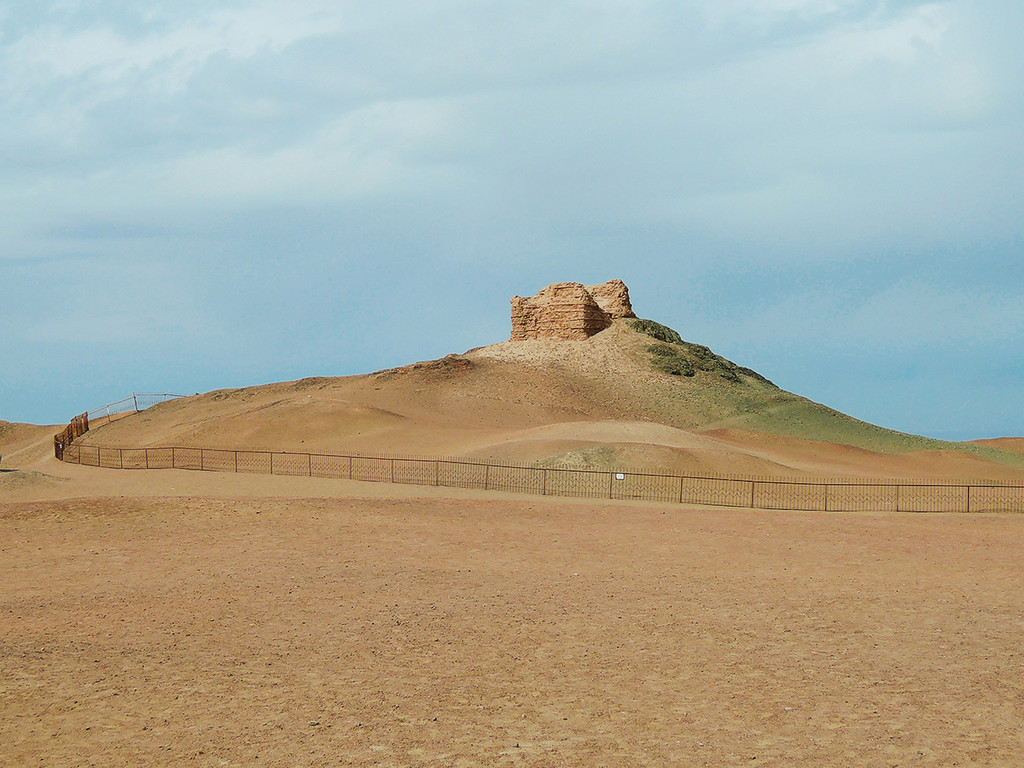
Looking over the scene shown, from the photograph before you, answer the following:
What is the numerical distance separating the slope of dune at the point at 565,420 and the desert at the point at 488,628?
715cm

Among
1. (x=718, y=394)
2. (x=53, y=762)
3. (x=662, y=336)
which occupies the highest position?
(x=662, y=336)

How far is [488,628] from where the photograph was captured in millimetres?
16453

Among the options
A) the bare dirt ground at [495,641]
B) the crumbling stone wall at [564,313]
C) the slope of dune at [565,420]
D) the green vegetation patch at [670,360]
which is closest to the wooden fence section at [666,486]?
the slope of dune at [565,420]

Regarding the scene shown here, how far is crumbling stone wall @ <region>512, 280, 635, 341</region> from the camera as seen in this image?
8350 centimetres

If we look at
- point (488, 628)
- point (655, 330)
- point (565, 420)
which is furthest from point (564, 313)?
point (488, 628)

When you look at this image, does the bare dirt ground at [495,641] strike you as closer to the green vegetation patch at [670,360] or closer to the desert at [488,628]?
the desert at [488,628]

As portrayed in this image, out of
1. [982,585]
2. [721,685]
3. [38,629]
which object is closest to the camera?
[721,685]

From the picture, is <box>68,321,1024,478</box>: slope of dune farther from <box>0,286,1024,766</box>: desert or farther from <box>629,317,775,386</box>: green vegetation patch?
<box>0,286,1024,766</box>: desert

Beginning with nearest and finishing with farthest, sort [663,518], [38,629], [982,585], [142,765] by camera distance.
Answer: [142,765] < [38,629] < [982,585] < [663,518]

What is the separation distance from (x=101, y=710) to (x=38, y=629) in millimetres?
5083

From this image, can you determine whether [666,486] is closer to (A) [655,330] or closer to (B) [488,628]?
(B) [488,628]

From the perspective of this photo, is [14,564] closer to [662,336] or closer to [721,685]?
[721,685]

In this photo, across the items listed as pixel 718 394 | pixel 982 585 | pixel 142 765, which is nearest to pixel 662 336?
pixel 718 394

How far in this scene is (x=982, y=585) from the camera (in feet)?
68.8
